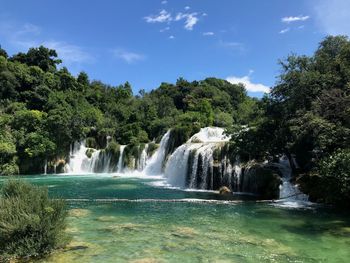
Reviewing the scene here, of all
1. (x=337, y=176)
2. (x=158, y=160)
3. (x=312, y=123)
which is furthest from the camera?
(x=158, y=160)

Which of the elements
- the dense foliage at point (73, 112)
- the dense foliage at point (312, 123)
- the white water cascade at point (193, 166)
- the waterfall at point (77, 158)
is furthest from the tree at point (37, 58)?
the dense foliage at point (312, 123)

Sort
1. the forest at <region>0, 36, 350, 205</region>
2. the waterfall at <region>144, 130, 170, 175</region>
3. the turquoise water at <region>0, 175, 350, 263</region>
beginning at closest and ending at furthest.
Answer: the turquoise water at <region>0, 175, 350, 263</region>
the forest at <region>0, 36, 350, 205</region>
the waterfall at <region>144, 130, 170, 175</region>

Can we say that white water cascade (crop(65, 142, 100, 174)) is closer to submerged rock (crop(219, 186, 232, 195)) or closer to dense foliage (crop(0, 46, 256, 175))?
dense foliage (crop(0, 46, 256, 175))

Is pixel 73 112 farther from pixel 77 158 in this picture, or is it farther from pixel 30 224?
pixel 30 224

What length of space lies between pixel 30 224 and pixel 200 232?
6.11 meters

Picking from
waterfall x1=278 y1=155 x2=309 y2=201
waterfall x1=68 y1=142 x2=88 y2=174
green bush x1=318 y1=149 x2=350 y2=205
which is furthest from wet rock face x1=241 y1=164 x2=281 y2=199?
waterfall x1=68 y1=142 x2=88 y2=174

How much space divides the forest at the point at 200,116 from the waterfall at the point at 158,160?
2.36 metres

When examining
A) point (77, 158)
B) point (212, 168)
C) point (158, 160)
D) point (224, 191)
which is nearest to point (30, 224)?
point (224, 191)

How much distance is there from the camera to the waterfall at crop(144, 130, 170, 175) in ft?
132

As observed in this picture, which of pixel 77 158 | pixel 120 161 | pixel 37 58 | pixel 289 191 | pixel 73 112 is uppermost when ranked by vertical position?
pixel 37 58

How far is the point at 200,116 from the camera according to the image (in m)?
53.8

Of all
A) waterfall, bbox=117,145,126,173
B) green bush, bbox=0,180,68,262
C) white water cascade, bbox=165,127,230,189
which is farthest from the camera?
waterfall, bbox=117,145,126,173

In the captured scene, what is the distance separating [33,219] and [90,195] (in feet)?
46.9

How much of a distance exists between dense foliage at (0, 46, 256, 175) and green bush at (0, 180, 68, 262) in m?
28.9
